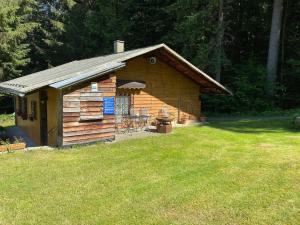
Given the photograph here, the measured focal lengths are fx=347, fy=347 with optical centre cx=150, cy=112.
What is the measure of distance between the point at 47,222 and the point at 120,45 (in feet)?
45.2

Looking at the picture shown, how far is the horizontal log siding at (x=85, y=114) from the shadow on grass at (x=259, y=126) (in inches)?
237

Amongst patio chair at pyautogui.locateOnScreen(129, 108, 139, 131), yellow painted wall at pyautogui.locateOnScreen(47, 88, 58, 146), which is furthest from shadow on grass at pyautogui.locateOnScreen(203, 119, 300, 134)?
yellow painted wall at pyautogui.locateOnScreen(47, 88, 58, 146)

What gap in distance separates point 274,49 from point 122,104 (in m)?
13.7

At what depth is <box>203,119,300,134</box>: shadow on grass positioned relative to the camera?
15.5m

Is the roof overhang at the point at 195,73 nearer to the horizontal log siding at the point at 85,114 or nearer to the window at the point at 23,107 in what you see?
the horizontal log siding at the point at 85,114

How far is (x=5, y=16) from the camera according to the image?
24688mm

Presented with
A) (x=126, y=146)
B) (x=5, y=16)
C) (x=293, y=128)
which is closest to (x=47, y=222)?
(x=126, y=146)

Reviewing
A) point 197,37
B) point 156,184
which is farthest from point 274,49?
point 156,184

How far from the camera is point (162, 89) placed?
1748cm

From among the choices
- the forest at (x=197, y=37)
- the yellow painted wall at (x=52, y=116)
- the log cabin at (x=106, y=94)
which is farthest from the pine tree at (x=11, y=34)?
the yellow painted wall at (x=52, y=116)

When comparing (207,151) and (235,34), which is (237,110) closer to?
(235,34)

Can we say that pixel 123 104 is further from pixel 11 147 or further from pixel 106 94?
pixel 11 147

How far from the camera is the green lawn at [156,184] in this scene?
6676 millimetres

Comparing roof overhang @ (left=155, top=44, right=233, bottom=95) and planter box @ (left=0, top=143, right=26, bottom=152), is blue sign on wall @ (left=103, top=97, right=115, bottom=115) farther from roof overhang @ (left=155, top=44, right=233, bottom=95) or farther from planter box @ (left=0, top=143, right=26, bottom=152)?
roof overhang @ (left=155, top=44, right=233, bottom=95)
